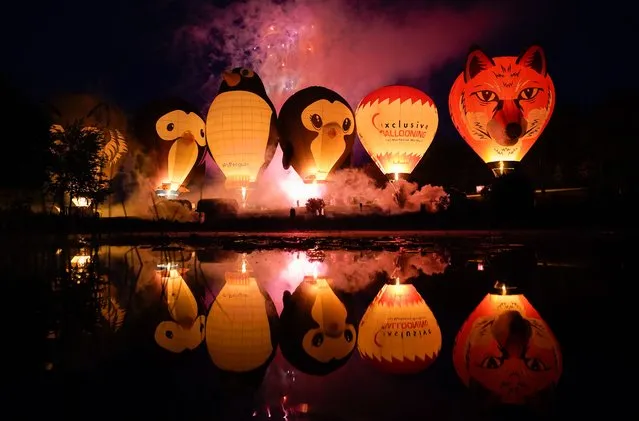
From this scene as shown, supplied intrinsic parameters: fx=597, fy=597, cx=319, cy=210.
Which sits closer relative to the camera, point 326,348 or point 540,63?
point 326,348

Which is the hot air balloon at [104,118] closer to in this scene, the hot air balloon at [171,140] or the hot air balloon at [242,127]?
the hot air balloon at [171,140]

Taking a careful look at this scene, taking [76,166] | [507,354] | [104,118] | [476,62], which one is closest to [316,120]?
[476,62]

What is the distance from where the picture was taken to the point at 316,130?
22812 mm

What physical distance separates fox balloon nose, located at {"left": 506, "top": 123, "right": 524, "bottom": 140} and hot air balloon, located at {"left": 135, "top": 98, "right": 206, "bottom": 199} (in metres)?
12.8

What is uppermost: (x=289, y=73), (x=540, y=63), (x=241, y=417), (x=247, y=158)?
(x=289, y=73)

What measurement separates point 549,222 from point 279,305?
14.6 meters

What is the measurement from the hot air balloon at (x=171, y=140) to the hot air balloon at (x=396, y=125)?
7245 mm

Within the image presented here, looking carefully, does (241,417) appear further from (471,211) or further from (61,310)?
(471,211)

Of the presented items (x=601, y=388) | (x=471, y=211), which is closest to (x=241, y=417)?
(x=601, y=388)

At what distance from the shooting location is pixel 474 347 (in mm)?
3438

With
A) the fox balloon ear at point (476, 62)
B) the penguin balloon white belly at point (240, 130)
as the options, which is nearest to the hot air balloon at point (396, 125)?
the fox balloon ear at point (476, 62)

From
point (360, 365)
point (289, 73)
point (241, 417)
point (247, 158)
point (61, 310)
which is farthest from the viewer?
point (289, 73)

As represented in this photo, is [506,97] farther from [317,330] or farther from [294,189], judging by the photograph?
[317,330]

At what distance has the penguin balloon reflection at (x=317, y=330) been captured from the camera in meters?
3.32
